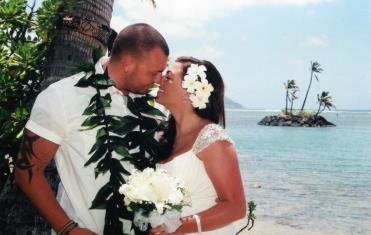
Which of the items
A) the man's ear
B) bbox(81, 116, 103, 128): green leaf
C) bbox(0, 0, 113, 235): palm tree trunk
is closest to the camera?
bbox(81, 116, 103, 128): green leaf

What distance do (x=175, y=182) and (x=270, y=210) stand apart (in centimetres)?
1795

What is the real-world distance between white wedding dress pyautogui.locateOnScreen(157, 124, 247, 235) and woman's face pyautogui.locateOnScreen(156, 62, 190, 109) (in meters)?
0.35

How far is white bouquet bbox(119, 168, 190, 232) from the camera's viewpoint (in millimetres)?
2621

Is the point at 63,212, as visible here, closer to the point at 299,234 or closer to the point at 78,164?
the point at 78,164

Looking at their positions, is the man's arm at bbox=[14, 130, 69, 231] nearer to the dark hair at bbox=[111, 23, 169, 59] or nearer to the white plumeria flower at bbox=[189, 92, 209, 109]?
the dark hair at bbox=[111, 23, 169, 59]

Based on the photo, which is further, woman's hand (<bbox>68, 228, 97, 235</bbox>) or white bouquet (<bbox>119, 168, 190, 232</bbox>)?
woman's hand (<bbox>68, 228, 97, 235</bbox>)

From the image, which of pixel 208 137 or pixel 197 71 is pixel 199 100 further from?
pixel 208 137

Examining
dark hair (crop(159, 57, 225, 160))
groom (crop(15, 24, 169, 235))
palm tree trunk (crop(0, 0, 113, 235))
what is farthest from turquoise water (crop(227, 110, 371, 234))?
groom (crop(15, 24, 169, 235))

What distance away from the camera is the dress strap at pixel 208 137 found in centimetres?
317

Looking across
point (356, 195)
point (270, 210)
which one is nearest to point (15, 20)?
point (270, 210)

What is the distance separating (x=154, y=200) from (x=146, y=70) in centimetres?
100

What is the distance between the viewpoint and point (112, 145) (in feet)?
9.97

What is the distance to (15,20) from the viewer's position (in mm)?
4266

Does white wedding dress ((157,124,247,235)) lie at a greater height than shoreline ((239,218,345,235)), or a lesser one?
greater
